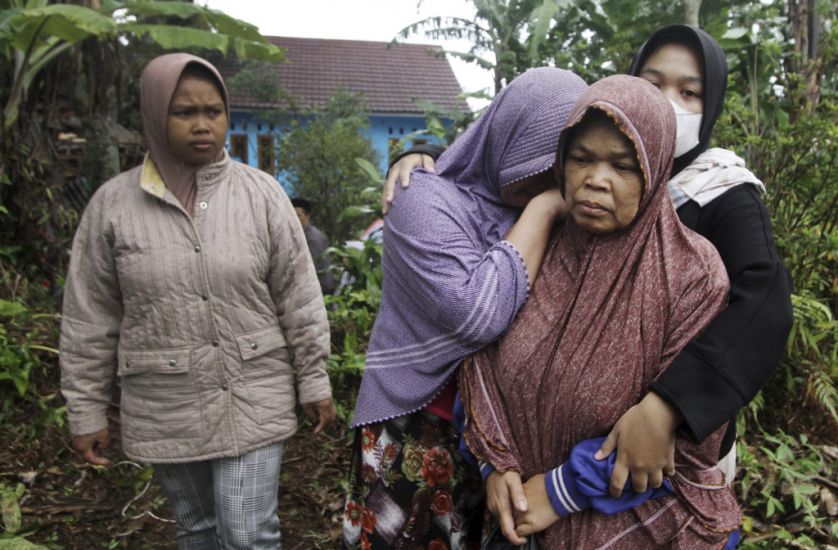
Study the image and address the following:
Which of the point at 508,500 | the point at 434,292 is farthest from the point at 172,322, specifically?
the point at 508,500

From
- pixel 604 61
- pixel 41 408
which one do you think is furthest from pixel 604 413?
→ pixel 604 61

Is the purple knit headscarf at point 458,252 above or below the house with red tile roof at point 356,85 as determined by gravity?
above

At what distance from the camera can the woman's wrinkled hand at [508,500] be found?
1364 mm

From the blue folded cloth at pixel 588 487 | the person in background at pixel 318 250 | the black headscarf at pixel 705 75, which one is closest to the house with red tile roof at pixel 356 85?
the person in background at pixel 318 250

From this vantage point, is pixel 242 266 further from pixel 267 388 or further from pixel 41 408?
pixel 41 408

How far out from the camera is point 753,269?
1.30 m

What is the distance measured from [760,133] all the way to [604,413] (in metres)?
3.08

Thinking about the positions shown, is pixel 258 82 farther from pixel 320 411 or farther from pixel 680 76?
pixel 680 76

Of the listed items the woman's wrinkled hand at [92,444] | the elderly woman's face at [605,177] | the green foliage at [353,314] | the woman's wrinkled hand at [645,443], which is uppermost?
the elderly woman's face at [605,177]

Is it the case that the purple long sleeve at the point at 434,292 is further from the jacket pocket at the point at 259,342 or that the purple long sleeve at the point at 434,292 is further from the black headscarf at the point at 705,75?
the jacket pocket at the point at 259,342

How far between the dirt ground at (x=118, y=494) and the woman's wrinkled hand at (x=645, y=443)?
2275mm

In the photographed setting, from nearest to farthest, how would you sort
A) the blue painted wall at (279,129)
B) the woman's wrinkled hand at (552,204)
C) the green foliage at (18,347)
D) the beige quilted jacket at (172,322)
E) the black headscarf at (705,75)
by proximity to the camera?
the woman's wrinkled hand at (552,204) < the black headscarf at (705,75) < the beige quilted jacket at (172,322) < the green foliage at (18,347) < the blue painted wall at (279,129)

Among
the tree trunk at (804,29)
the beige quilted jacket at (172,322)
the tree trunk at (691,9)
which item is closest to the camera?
the beige quilted jacket at (172,322)

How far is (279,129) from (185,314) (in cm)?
1453
